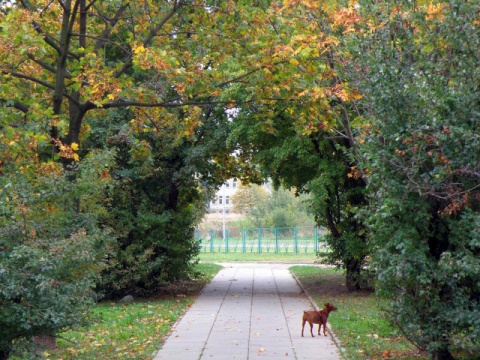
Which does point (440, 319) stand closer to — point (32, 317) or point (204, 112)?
point (32, 317)

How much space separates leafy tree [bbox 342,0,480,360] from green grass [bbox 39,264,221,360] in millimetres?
3707

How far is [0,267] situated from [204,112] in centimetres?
1345

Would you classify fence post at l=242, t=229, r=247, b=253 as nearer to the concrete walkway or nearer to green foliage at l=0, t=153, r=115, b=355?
the concrete walkway

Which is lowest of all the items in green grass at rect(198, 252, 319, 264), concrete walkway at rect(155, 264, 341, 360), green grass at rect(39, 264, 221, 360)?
green grass at rect(39, 264, 221, 360)

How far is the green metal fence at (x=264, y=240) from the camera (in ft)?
169

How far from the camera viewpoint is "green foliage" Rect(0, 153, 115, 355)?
22.2 feet

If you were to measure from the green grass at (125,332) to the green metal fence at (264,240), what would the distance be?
3242 cm

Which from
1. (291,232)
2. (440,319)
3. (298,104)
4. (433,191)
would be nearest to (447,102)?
(433,191)

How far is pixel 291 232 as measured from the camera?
171 ft

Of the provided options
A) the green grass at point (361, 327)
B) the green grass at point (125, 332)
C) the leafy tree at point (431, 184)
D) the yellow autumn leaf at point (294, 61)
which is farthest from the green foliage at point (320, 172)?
the leafy tree at point (431, 184)

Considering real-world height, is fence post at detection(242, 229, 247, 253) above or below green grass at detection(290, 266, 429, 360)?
above

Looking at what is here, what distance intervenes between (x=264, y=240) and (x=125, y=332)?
4139cm

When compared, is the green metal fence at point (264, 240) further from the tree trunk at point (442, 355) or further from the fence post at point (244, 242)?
the tree trunk at point (442, 355)

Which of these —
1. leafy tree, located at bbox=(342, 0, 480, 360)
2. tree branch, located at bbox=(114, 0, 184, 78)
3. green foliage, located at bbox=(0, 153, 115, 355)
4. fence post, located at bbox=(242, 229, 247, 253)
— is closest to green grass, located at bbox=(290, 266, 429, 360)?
leafy tree, located at bbox=(342, 0, 480, 360)
